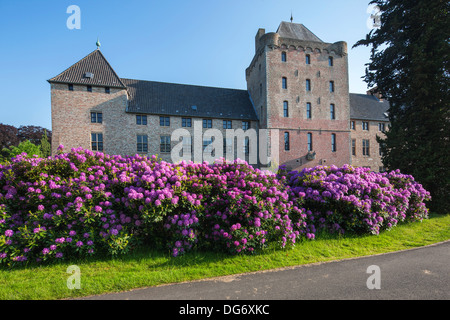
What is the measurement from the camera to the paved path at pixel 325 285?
3881 mm

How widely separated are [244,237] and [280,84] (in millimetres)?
25369

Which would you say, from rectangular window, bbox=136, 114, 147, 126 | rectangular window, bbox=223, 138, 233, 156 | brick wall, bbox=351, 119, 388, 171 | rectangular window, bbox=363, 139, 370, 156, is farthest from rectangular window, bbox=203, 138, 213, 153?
rectangular window, bbox=363, 139, 370, 156

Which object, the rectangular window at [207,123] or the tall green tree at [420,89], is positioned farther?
the rectangular window at [207,123]

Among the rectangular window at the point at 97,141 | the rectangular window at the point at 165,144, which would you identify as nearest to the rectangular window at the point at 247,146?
the rectangular window at the point at 165,144

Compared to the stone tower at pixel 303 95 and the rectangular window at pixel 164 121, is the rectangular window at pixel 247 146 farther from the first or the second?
the rectangular window at pixel 164 121

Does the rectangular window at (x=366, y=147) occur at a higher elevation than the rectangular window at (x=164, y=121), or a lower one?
lower

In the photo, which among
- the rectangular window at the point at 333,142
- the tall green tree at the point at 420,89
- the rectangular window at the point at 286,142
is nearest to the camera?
the tall green tree at the point at 420,89

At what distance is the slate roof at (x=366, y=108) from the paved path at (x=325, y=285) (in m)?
34.7

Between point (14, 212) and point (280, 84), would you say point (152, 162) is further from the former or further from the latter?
point (280, 84)

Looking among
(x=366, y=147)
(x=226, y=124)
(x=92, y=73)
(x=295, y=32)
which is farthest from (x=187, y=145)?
(x=366, y=147)

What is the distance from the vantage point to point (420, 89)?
11672 mm

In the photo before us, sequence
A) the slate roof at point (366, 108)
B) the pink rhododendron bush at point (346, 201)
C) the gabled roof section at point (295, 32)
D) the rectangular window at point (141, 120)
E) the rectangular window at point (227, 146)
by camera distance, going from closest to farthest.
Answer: the pink rhododendron bush at point (346, 201)
the rectangular window at point (141, 120)
the rectangular window at point (227, 146)
the gabled roof section at point (295, 32)
the slate roof at point (366, 108)

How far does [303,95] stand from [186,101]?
15979mm
